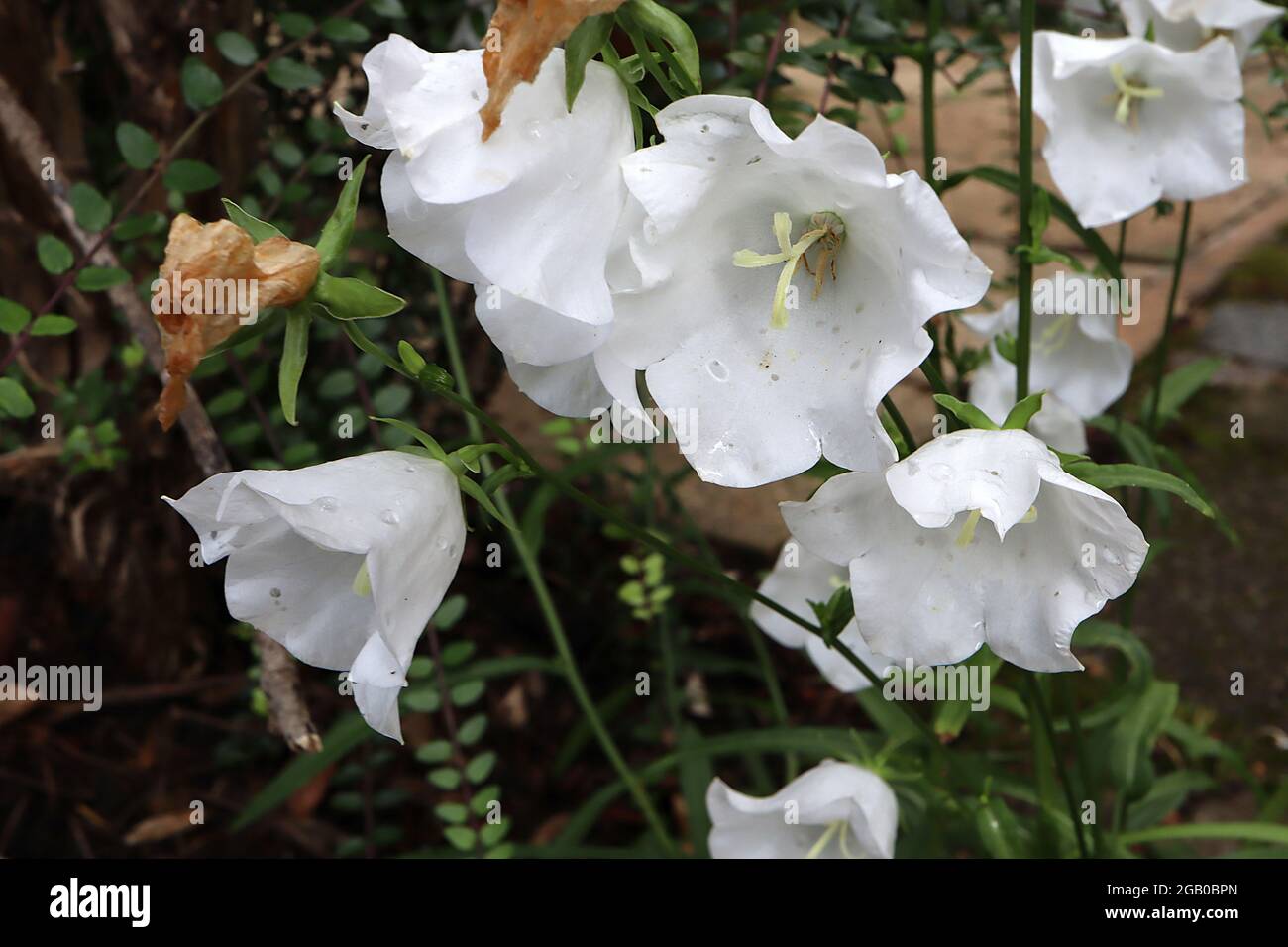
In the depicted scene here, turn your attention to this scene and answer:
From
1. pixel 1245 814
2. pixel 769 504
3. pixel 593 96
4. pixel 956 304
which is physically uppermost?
pixel 593 96

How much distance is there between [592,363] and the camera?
2.46 feet

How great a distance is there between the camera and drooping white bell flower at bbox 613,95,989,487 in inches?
24.1

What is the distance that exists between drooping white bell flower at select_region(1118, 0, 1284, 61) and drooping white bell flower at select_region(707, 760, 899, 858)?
0.86 metres

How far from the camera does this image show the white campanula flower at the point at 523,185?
2.06ft

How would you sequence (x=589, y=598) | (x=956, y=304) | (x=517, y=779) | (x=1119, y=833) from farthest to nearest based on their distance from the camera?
(x=589, y=598) < (x=517, y=779) < (x=1119, y=833) < (x=956, y=304)

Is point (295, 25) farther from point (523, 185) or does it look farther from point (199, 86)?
point (523, 185)

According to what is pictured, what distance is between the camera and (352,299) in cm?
68

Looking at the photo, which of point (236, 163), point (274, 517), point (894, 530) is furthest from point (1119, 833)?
point (236, 163)

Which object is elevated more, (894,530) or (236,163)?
(236,163)

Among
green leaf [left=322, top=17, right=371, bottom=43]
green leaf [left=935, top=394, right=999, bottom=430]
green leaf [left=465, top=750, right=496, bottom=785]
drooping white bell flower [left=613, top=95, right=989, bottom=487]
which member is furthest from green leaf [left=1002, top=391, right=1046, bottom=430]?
green leaf [left=322, top=17, right=371, bottom=43]

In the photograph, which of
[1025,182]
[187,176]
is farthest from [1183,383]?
[187,176]

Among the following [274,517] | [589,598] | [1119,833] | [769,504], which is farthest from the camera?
[769,504]
